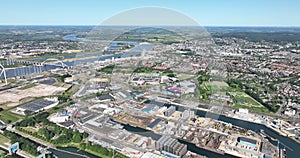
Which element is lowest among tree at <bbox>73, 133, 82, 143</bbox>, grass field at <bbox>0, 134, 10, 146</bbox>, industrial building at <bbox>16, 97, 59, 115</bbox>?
grass field at <bbox>0, 134, 10, 146</bbox>

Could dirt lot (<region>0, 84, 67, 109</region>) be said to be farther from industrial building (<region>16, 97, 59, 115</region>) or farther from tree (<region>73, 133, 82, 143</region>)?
tree (<region>73, 133, 82, 143</region>)

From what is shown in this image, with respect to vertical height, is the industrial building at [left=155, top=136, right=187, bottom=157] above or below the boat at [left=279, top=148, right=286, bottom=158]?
above

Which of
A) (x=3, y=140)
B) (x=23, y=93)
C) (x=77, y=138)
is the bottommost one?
(x=3, y=140)

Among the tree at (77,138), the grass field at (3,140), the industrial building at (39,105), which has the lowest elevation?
the grass field at (3,140)

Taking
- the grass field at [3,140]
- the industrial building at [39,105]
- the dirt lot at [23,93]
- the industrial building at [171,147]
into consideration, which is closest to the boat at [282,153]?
the industrial building at [171,147]

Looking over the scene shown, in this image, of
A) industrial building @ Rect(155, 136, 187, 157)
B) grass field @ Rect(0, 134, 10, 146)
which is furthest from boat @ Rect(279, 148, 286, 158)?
grass field @ Rect(0, 134, 10, 146)

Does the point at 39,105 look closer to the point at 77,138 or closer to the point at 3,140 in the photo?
the point at 3,140

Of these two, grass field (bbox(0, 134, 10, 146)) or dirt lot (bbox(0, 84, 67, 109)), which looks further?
dirt lot (bbox(0, 84, 67, 109))

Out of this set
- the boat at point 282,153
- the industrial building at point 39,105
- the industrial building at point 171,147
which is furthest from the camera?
the industrial building at point 39,105

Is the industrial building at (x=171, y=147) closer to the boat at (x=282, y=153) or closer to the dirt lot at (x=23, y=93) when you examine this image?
the boat at (x=282, y=153)

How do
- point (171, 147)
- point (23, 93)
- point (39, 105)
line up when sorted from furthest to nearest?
point (23, 93), point (39, 105), point (171, 147)

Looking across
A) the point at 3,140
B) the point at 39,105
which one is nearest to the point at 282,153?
the point at 3,140
